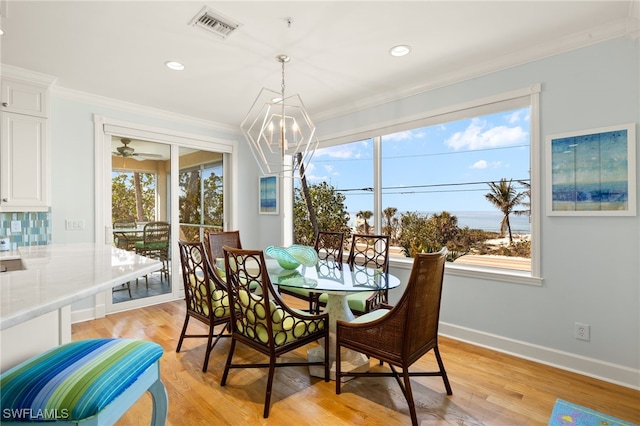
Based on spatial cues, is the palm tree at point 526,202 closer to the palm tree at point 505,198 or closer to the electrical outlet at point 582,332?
the palm tree at point 505,198

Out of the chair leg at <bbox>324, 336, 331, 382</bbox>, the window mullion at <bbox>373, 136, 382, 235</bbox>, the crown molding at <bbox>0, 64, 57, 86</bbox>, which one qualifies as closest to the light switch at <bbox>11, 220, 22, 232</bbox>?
the crown molding at <bbox>0, 64, 57, 86</bbox>

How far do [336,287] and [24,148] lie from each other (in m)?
3.20

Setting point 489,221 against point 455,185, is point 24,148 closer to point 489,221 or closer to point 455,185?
point 455,185

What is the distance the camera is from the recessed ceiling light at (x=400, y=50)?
8.38ft

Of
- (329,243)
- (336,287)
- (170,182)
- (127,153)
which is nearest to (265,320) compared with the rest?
(336,287)

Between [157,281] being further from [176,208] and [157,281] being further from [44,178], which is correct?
[44,178]

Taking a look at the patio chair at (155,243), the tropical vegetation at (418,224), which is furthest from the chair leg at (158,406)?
the patio chair at (155,243)

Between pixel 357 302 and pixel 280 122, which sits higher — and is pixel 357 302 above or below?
below

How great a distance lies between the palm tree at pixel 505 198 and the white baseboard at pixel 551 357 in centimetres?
89

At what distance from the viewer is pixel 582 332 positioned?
239cm

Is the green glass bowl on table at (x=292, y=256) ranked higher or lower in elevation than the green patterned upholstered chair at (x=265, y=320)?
higher

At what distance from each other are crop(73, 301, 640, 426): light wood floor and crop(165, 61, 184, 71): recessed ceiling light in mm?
2518

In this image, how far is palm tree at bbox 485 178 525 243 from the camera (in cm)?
284

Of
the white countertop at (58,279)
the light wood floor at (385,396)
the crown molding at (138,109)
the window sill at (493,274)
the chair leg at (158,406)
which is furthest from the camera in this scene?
the crown molding at (138,109)
